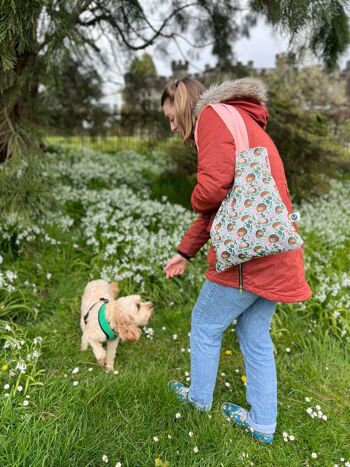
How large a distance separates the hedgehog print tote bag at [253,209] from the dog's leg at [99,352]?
4.65 ft

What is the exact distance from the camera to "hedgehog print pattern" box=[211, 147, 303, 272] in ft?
5.45

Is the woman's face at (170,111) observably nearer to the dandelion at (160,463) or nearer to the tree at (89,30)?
the tree at (89,30)

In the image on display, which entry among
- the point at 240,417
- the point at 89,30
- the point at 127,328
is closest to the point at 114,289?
the point at 127,328

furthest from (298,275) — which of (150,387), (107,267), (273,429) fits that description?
(107,267)

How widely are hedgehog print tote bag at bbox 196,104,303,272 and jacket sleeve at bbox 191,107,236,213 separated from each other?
3 cm

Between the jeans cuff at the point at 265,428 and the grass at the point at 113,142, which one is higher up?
the grass at the point at 113,142

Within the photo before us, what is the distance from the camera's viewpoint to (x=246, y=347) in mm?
2146

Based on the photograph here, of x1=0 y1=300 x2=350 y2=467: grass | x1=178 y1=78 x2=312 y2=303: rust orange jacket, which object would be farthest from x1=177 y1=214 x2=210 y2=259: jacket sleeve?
x1=0 y1=300 x2=350 y2=467: grass

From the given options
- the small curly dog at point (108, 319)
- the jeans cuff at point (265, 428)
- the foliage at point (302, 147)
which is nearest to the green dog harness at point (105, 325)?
the small curly dog at point (108, 319)

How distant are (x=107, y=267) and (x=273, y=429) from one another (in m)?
2.00

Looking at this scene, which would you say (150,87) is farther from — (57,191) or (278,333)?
(278,333)

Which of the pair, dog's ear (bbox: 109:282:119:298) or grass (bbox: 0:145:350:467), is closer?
grass (bbox: 0:145:350:467)

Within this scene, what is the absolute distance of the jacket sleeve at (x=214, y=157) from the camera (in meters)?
1.66

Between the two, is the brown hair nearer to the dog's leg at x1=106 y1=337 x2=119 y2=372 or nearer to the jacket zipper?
the jacket zipper
